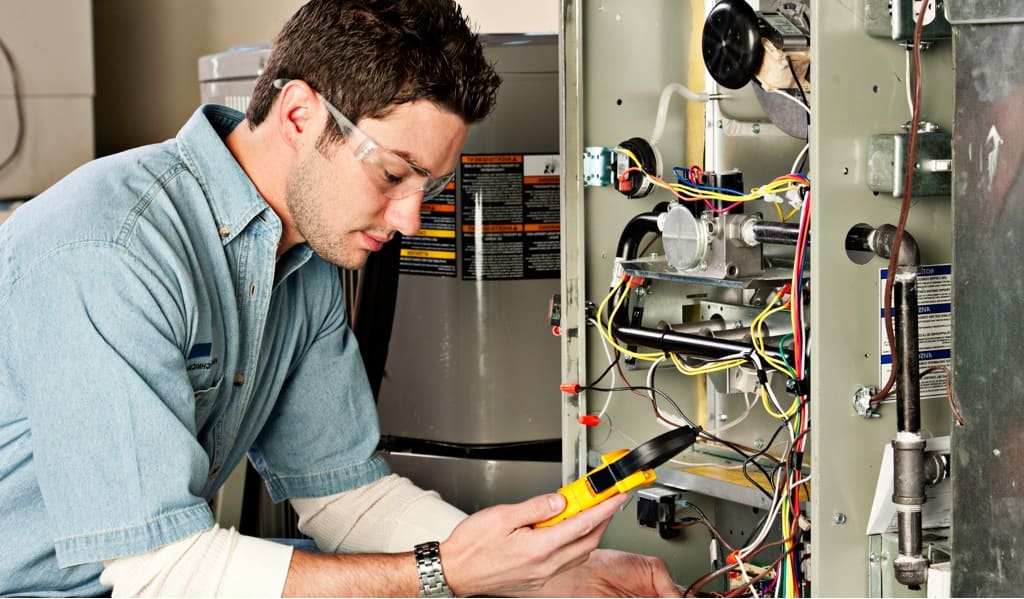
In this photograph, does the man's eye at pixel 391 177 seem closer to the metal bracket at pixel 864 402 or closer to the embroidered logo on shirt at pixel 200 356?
the embroidered logo on shirt at pixel 200 356

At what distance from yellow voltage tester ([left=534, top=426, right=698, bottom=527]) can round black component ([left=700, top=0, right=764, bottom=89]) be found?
51cm

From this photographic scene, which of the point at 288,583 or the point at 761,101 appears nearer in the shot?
the point at 288,583

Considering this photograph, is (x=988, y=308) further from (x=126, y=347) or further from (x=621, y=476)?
(x=126, y=347)

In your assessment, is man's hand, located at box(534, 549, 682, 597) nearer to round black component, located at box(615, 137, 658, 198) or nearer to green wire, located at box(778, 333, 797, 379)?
green wire, located at box(778, 333, 797, 379)

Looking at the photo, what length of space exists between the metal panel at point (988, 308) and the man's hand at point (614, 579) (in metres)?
0.61

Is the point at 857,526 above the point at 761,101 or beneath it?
beneath

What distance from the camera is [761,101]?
181 cm

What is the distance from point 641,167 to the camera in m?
1.91

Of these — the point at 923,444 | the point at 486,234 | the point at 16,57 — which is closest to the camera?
the point at 923,444

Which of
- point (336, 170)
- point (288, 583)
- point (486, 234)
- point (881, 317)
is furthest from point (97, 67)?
point (881, 317)

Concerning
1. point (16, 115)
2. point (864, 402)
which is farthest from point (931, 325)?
point (16, 115)

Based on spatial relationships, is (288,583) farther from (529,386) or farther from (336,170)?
(529,386)

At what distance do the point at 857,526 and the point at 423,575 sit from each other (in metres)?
0.57

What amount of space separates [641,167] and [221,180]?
0.69 metres
